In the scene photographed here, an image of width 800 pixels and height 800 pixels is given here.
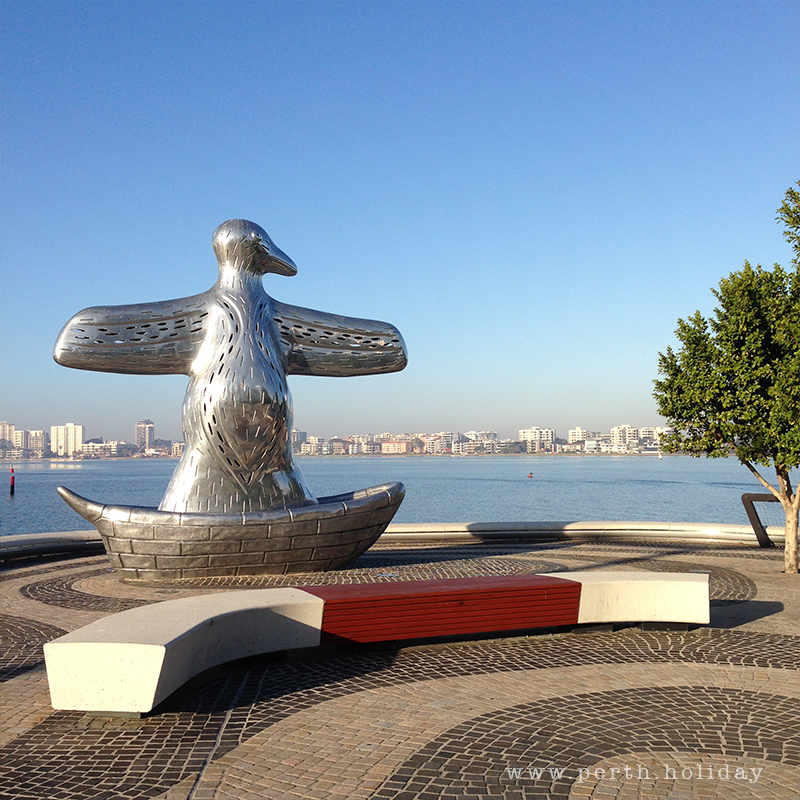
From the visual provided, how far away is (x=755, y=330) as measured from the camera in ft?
42.4

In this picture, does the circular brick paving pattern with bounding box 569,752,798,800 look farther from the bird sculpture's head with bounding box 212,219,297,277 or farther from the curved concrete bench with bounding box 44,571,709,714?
the bird sculpture's head with bounding box 212,219,297,277

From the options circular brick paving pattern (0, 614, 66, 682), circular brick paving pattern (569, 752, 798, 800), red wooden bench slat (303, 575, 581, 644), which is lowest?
circular brick paving pattern (569, 752, 798, 800)

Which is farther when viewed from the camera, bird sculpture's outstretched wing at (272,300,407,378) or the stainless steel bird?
bird sculpture's outstretched wing at (272,300,407,378)

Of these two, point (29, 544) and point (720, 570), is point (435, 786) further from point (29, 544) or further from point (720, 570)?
point (29, 544)

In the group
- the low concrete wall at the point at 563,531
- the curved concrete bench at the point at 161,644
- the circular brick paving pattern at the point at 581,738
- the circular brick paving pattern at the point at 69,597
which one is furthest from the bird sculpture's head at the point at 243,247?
the circular brick paving pattern at the point at 581,738

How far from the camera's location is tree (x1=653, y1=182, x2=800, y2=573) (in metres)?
12.4

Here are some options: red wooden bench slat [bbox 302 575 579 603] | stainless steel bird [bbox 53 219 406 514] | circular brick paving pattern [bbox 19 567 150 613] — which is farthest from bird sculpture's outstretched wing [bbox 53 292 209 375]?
red wooden bench slat [bbox 302 575 579 603]

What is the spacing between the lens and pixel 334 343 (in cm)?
1320

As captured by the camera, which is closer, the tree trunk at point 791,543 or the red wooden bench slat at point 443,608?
the red wooden bench slat at point 443,608

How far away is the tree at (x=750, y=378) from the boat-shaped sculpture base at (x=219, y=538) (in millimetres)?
6268

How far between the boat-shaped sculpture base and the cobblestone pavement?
7.25 feet

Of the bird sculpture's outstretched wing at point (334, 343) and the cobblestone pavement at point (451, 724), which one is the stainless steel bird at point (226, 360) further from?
the cobblestone pavement at point (451, 724)

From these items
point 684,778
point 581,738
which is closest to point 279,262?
point 581,738

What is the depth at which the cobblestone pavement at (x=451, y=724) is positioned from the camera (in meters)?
4.52
